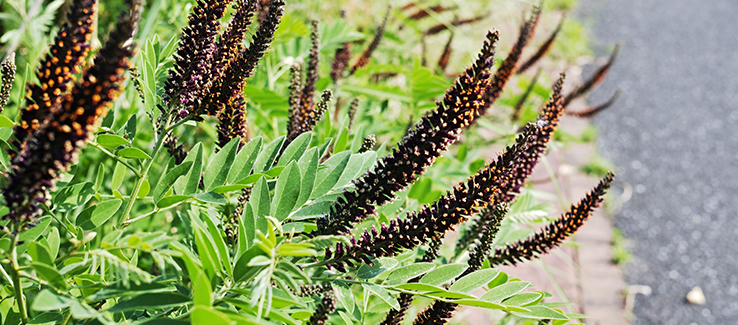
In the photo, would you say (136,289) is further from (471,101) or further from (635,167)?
(635,167)

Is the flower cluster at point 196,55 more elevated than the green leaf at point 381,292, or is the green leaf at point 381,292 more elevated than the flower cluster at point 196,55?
the flower cluster at point 196,55

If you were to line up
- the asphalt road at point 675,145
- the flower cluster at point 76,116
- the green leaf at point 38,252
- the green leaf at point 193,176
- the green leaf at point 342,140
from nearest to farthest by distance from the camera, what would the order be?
the flower cluster at point 76,116, the green leaf at point 38,252, the green leaf at point 193,176, the green leaf at point 342,140, the asphalt road at point 675,145

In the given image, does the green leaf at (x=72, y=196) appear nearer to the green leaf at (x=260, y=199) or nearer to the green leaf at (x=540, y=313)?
the green leaf at (x=260, y=199)

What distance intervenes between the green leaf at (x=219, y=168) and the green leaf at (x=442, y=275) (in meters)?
0.34

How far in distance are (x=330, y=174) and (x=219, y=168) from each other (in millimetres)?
173

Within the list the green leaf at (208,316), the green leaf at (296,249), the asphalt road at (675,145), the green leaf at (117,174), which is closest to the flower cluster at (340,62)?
the green leaf at (117,174)

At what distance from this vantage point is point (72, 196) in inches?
35.4

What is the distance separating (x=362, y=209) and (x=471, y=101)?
0.21m

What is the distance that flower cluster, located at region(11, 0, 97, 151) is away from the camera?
1.82 feet

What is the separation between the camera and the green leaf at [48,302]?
1.74ft

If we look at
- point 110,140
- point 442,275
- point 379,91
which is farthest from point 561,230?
point 379,91

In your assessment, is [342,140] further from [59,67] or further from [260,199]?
[59,67]

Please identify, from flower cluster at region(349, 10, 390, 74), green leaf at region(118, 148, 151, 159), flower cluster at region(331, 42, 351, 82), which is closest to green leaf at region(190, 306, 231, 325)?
green leaf at region(118, 148, 151, 159)

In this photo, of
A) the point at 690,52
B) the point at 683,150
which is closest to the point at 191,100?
the point at 683,150
